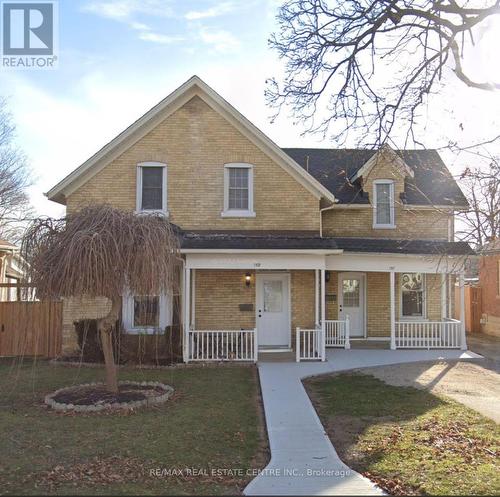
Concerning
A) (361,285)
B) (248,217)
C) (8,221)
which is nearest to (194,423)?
(248,217)

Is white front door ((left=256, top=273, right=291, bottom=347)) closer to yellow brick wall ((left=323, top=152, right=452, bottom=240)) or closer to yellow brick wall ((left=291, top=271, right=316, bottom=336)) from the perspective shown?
yellow brick wall ((left=291, top=271, right=316, bottom=336))

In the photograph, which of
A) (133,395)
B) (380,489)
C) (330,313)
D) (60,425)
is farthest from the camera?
(330,313)

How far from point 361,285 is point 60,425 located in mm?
12818

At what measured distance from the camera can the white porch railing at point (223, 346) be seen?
1473 cm

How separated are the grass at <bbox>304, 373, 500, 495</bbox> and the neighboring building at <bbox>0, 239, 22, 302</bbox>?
533 inches

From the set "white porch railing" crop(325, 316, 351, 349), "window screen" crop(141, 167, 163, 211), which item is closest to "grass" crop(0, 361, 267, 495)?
"white porch railing" crop(325, 316, 351, 349)

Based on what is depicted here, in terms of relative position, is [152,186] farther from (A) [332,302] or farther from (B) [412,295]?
(B) [412,295]

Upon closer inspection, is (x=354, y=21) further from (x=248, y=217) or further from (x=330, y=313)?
(x=330, y=313)

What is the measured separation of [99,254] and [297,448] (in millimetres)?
4402

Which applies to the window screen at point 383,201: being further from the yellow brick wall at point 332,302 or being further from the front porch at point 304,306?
the yellow brick wall at point 332,302

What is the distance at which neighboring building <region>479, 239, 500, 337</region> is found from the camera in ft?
75.3

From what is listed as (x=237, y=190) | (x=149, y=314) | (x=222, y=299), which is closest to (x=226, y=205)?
(x=237, y=190)

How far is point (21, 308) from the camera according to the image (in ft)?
34.7

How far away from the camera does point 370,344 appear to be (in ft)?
58.4
